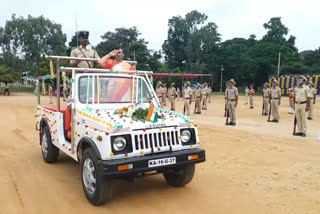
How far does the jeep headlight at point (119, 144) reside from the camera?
388 cm

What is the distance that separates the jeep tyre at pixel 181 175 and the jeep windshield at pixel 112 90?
1.44 meters

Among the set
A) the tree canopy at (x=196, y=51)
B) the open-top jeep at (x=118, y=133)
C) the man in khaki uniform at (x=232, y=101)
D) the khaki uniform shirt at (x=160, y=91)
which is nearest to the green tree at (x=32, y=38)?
the tree canopy at (x=196, y=51)

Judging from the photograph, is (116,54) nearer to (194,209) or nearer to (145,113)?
(145,113)

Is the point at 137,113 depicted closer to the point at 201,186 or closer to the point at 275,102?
the point at 201,186

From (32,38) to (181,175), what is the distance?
58.6m

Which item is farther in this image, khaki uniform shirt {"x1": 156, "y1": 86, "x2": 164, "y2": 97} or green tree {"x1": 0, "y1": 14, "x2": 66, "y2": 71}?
green tree {"x1": 0, "y1": 14, "x2": 66, "y2": 71}

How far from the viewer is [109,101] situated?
510 centimetres

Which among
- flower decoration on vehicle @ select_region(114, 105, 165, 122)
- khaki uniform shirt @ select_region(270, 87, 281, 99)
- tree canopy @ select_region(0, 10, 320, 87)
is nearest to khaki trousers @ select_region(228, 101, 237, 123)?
khaki uniform shirt @ select_region(270, 87, 281, 99)

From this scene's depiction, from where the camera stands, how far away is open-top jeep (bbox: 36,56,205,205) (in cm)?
388

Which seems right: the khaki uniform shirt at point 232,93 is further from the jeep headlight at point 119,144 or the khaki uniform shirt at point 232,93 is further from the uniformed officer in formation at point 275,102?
the jeep headlight at point 119,144

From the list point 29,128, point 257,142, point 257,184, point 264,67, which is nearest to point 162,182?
Answer: point 257,184

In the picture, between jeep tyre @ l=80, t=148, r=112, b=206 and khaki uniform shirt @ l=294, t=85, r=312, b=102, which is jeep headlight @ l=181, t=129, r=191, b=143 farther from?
khaki uniform shirt @ l=294, t=85, r=312, b=102

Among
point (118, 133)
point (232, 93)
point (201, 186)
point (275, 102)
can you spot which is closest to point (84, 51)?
point (118, 133)

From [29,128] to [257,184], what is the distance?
9087mm
